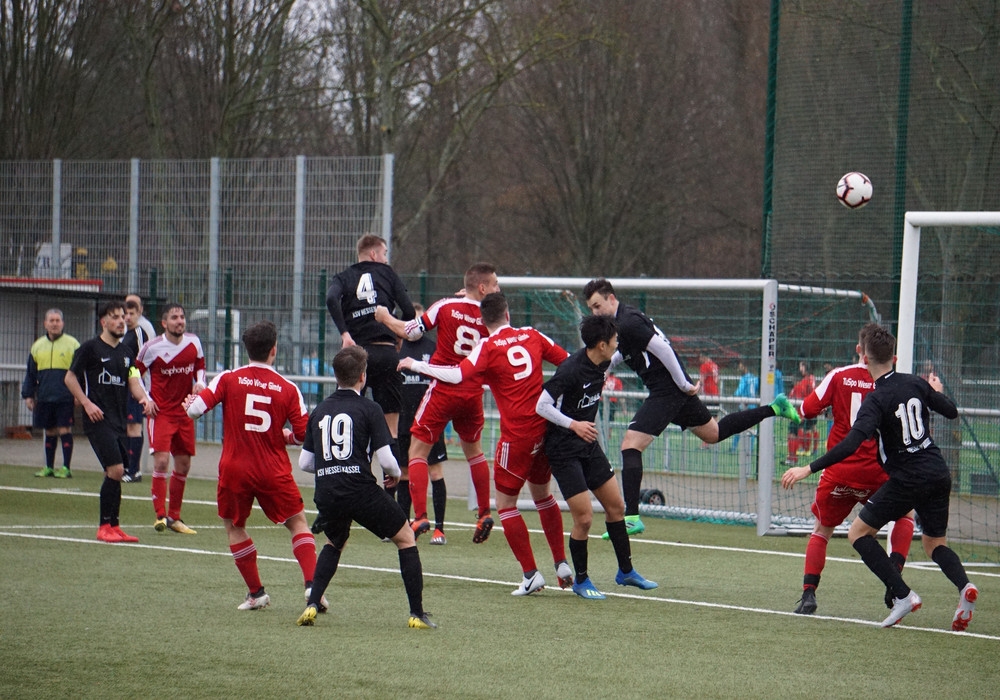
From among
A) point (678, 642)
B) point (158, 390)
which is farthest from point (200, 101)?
point (678, 642)

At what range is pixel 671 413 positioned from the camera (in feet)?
31.1

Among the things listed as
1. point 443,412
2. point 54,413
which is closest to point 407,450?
point 443,412

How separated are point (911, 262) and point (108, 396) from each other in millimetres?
7170

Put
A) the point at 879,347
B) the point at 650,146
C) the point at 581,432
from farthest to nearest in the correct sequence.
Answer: the point at 650,146
the point at 581,432
the point at 879,347

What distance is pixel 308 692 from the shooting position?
5.21m

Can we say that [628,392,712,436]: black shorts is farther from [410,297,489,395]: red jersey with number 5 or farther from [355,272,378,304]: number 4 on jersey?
[355,272,378,304]: number 4 on jersey

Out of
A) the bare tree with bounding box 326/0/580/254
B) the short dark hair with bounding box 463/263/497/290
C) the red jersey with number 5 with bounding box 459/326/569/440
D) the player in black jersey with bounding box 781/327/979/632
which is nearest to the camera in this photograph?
the player in black jersey with bounding box 781/327/979/632

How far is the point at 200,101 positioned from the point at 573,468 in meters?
19.5

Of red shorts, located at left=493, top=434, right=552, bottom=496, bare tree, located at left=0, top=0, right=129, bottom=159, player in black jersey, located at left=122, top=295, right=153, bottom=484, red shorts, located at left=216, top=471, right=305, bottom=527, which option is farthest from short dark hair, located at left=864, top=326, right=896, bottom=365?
bare tree, located at left=0, top=0, right=129, bottom=159

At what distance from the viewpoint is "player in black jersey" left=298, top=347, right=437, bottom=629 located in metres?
6.64

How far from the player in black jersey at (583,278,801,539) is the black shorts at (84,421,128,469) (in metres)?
4.25

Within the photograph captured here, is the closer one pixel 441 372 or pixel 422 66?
pixel 441 372

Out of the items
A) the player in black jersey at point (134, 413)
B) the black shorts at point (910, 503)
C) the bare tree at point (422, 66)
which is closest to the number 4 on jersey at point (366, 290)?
the player in black jersey at point (134, 413)

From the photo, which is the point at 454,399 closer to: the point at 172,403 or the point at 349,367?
the point at 172,403
